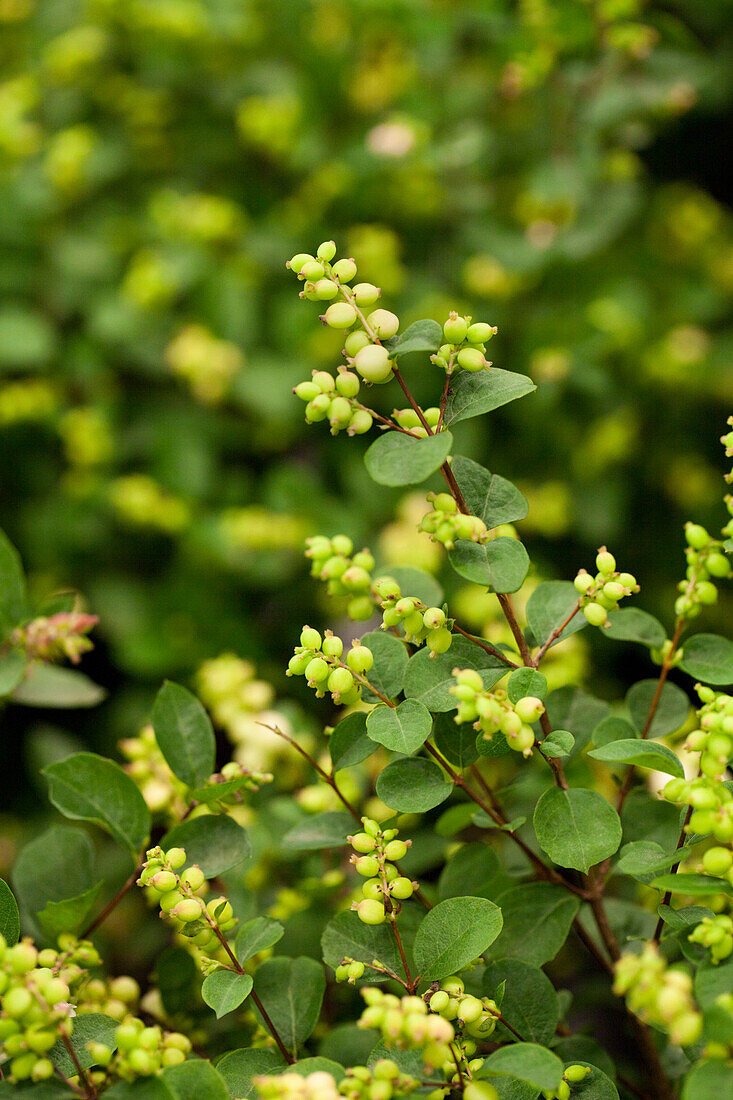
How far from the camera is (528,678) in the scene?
0.63 m

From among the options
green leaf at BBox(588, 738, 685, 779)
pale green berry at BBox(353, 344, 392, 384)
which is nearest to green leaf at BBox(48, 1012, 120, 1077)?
green leaf at BBox(588, 738, 685, 779)

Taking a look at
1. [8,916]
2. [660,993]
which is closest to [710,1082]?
[660,993]

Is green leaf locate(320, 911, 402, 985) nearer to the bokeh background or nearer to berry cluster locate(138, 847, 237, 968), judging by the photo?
berry cluster locate(138, 847, 237, 968)

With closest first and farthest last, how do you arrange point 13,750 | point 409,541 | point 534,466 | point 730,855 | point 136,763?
point 730,855 → point 136,763 → point 409,541 → point 13,750 → point 534,466

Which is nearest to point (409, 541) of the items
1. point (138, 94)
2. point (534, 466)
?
point (534, 466)

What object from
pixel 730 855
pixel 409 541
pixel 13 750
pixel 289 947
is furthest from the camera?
pixel 13 750

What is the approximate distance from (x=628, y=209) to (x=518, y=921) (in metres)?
1.54

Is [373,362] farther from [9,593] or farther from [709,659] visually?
[9,593]

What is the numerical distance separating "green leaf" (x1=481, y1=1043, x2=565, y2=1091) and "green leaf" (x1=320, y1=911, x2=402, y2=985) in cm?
11

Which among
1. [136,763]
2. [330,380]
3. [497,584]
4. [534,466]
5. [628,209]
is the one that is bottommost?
[534,466]

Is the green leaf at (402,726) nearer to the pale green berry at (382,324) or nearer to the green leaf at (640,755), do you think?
the green leaf at (640,755)

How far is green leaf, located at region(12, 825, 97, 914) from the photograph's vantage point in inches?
33.5

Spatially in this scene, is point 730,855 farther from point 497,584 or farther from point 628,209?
point 628,209

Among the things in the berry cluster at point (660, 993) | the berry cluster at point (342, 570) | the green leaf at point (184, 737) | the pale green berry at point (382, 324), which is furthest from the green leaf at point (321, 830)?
the pale green berry at point (382, 324)
